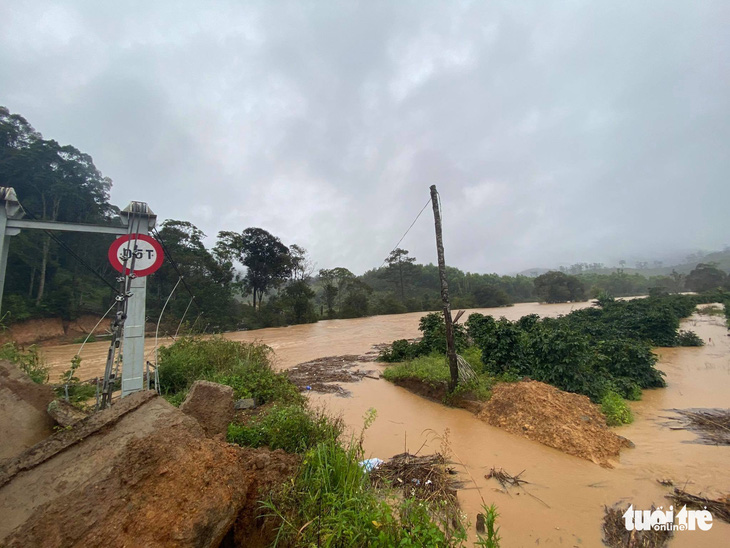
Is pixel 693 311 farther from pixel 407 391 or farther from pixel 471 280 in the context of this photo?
pixel 471 280

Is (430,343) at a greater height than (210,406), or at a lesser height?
lesser

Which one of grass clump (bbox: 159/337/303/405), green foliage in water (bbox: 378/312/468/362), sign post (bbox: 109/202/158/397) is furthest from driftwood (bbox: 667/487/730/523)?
green foliage in water (bbox: 378/312/468/362)

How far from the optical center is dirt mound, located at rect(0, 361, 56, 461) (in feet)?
9.37

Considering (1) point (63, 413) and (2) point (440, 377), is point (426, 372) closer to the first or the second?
(2) point (440, 377)

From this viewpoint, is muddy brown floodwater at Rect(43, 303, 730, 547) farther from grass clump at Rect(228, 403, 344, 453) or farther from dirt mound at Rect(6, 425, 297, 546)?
dirt mound at Rect(6, 425, 297, 546)

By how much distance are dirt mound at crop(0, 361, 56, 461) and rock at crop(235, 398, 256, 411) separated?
8.50 feet

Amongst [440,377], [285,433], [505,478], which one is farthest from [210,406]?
[440,377]

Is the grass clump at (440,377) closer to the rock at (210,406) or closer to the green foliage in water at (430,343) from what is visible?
the green foliage in water at (430,343)

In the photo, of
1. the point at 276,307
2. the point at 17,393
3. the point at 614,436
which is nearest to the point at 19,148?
the point at 276,307

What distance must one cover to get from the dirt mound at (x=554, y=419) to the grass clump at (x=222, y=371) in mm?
4327

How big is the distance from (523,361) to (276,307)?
31.2 m

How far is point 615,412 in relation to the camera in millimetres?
6957

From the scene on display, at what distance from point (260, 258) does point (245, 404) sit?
34404 mm

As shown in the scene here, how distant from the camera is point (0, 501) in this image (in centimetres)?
194
